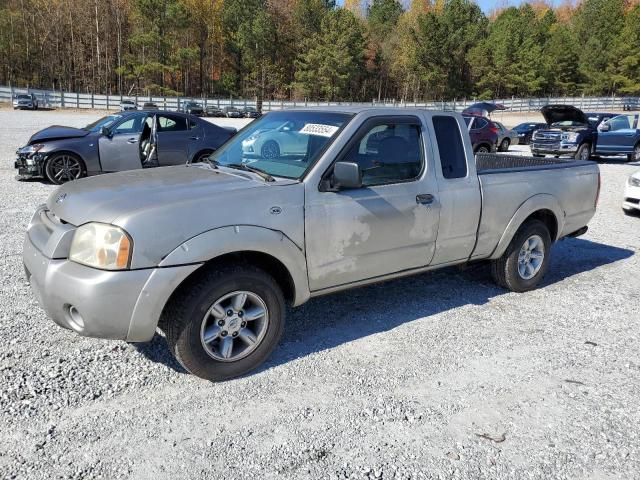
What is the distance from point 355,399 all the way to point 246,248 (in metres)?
1.19

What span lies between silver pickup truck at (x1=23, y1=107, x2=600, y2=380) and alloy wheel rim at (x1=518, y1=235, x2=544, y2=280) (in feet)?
1.24

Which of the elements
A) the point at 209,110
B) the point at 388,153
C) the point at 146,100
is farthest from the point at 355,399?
the point at 146,100

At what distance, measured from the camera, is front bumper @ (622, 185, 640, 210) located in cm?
965

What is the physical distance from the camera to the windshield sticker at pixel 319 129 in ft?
13.1

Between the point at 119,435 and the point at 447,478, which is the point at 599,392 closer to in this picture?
the point at 447,478

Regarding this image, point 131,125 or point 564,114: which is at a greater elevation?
point 564,114

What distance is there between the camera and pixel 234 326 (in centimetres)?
351

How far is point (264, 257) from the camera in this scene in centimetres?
361

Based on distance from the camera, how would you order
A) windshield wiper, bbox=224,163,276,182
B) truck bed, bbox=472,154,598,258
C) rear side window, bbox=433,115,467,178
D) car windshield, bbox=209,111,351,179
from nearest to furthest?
windshield wiper, bbox=224,163,276,182, car windshield, bbox=209,111,351,179, rear side window, bbox=433,115,467,178, truck bed, bbox=472,154,598,258

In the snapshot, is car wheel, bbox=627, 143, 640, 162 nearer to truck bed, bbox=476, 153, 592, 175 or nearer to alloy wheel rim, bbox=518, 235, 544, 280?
truck bed, bbox=476, 153, 592, 175

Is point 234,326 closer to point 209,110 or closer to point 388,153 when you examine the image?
point 388,153

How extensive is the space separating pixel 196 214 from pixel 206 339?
810mm

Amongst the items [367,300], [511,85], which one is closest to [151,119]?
[367,300]

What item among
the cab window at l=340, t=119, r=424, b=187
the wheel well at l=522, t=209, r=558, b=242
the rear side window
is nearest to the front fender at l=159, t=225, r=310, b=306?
the cab window at l=340, t=119, r=424, b=187
